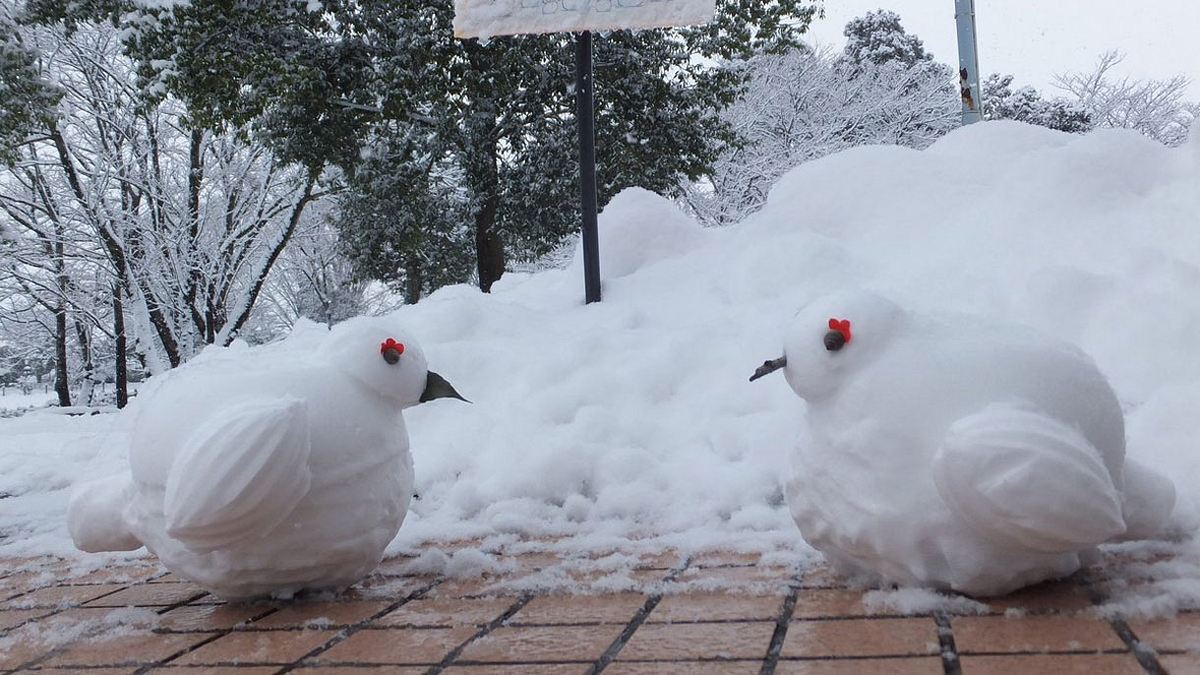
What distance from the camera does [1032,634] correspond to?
165 centimetres

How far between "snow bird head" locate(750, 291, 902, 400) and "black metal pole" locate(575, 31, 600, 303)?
3.24 meters

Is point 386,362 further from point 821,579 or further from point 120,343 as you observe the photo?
point 120,343

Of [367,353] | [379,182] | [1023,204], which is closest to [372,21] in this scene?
[379,182]

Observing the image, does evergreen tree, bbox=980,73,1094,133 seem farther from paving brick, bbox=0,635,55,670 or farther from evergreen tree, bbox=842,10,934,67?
paving brick, bbox=0,635,55,670

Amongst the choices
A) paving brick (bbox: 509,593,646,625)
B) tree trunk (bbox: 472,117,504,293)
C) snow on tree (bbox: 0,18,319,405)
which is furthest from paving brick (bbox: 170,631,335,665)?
snow on tree (bbox: 0,18,319,405)

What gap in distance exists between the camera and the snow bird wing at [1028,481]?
1.68m

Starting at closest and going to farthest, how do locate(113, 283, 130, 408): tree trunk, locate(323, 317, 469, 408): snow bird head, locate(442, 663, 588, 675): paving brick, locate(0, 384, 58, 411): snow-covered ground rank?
locate(442, 663, 588, 675): paving brick
locate(323, 317, 469, 408): snow bird head
locate(113, 283, 130, 408): tree trunk
locate(0, 384, 58, 411): snow-covered ground

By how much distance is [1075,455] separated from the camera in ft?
5.60

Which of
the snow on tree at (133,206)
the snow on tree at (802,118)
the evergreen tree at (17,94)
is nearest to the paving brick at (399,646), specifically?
the evergreen tree at (17,94)

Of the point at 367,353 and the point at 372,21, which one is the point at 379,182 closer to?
the point at 372,21

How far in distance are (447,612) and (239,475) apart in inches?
21.1

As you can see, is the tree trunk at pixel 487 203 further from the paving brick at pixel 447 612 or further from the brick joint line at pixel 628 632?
the brick joint line at pixel 628 632

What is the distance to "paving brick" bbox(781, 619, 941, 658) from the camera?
1615 mm

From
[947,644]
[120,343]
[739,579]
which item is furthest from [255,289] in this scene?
[947,644]
